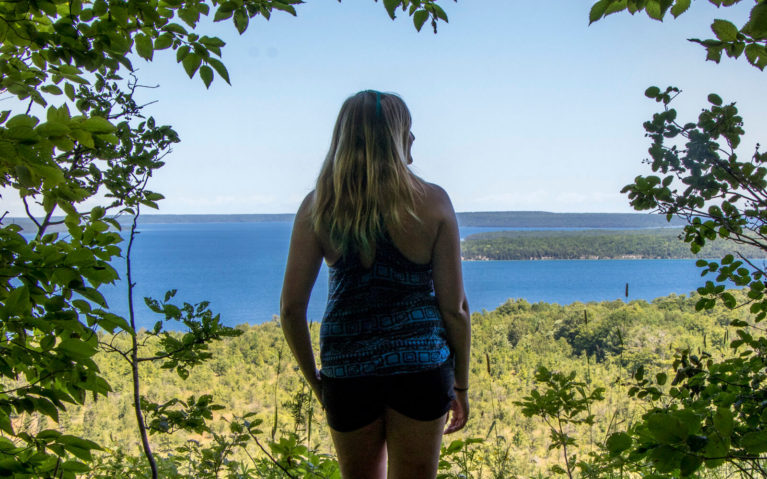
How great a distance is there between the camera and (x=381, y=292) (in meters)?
1.29

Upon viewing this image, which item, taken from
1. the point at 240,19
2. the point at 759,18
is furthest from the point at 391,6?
the point at 759,18

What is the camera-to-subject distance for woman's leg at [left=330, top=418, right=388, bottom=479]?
130cm

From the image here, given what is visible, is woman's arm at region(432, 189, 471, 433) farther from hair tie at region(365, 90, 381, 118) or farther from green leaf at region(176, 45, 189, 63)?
green leaf at region(176, 45, 189, 63)

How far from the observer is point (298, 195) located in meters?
1.53

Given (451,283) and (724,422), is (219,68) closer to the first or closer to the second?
(451,283)

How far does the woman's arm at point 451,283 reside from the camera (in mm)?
1317

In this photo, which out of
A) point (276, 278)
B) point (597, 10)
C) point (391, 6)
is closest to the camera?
point (597, 10)

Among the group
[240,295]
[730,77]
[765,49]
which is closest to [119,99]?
[765,49]

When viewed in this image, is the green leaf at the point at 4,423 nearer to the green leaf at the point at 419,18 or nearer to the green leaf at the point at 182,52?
the green leaf at the point at 182,52

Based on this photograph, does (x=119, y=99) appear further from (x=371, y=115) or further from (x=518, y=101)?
(x=518, y=101)

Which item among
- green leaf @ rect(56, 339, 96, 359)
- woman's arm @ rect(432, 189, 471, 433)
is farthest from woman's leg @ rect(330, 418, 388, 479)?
green leaf @ rect(56, 339, 96, 359)

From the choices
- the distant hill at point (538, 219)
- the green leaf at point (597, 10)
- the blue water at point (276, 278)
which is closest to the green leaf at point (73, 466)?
the green leaf at point (597, 10)

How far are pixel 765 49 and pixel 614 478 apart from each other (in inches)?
83.4

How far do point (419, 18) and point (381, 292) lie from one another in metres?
0.73
